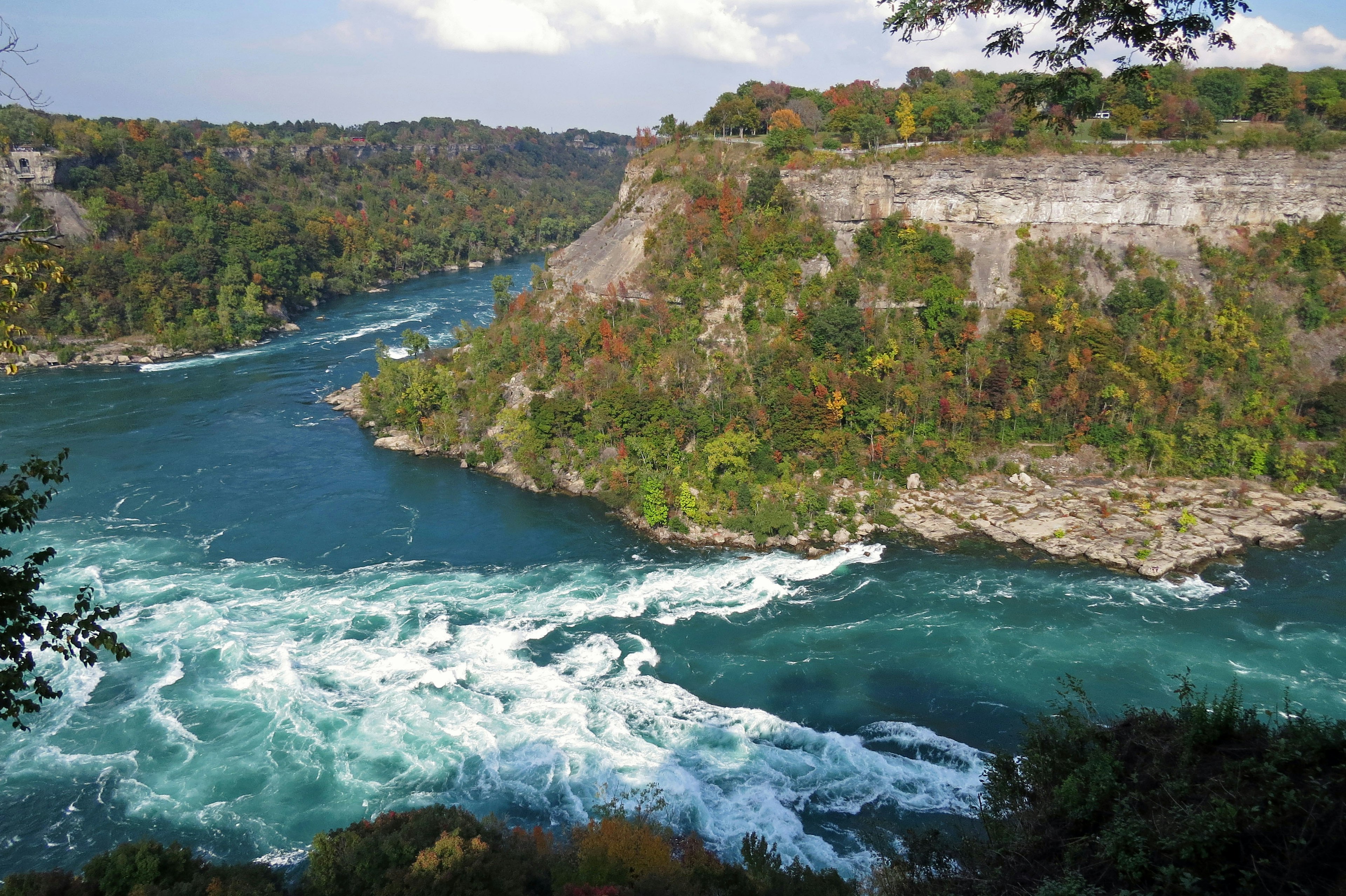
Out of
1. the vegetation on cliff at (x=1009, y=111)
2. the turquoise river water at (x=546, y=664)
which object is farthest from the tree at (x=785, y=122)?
the turquoise river water at (x=546, y=664)

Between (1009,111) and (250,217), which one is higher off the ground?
(1009,111)

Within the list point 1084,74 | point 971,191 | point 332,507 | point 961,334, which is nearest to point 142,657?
point 332,507

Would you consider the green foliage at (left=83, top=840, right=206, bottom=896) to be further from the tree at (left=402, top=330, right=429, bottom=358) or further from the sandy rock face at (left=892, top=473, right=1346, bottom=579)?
the tree at (left=402, top=330, right=429, bottom=358)

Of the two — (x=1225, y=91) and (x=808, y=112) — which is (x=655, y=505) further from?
(x=1225, y=91)

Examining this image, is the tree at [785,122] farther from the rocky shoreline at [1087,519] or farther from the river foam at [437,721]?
the river foam at [437,721]

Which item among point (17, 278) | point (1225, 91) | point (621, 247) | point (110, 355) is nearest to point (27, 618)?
point (17, 278)

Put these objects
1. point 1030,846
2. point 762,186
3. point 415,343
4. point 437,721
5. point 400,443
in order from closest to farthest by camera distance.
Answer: point 1030,846, point 437,721, point 762,186, point 400,443, point 415,343

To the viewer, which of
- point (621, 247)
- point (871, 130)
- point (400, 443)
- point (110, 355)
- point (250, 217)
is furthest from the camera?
point (250, 217)
